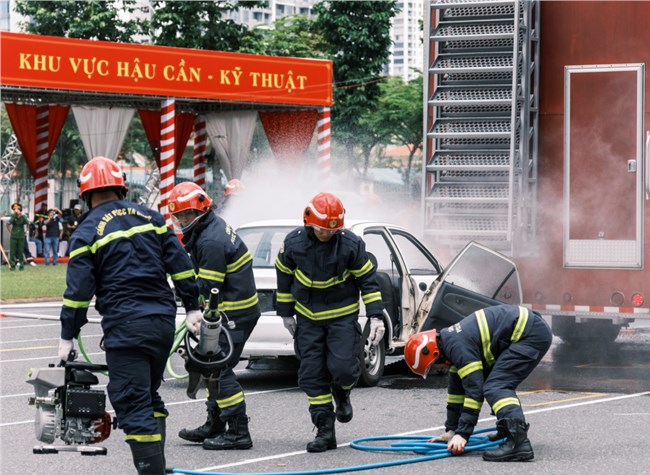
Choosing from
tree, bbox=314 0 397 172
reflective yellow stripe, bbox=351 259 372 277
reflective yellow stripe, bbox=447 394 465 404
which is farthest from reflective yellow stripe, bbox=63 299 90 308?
tree, bbox=314 0 397 172

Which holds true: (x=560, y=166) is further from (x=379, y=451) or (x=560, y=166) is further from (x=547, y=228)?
(x=379, y=451)

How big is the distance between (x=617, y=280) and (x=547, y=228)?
86 cm

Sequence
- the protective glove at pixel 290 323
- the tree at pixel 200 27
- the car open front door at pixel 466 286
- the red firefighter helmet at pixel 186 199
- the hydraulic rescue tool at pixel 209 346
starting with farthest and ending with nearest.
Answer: the tree at pixel 200 27 → the car open front door at pixel 466 286 → the protective glove at pixel 290 323 → the red firefighter helmet at pixel 186 199 → the hydraulic rescue tool at pixel 209 346

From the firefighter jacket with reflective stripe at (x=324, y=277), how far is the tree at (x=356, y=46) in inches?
1461

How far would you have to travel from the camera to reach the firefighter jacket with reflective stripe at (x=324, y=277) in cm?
836

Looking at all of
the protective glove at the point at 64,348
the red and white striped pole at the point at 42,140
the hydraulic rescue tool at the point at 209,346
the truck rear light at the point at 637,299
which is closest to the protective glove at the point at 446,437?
the hydraulic rescue tool at the point at 209,346

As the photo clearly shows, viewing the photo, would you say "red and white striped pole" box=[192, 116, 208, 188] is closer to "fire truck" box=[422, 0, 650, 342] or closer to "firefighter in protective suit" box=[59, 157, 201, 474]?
"fire truck" box=[422, 0, 650, 342]

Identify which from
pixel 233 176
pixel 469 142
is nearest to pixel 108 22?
pixel 233 176

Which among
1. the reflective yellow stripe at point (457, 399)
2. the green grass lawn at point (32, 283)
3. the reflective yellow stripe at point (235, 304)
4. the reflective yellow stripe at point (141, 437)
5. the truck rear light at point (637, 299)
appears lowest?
the green grass lawn at point (32, 283)

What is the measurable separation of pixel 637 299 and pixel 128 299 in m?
6.85

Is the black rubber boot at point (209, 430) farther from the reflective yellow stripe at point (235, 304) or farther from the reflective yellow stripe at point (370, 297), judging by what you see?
the reflective yellow stripe at point (370, 297)

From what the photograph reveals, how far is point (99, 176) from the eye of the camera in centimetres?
652

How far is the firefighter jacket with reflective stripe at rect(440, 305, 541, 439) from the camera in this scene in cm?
777

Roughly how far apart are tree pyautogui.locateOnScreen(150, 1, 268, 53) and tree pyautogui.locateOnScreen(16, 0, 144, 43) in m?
4.90
